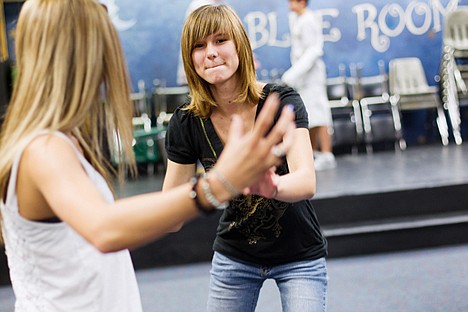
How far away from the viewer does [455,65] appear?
878cm

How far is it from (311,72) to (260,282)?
15.9 feet

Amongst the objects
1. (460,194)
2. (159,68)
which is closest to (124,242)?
(460,194)

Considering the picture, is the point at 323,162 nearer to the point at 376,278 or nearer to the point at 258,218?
the point at 376,278

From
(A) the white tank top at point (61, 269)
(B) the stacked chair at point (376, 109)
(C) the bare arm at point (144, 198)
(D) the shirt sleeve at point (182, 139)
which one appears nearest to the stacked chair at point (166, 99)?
(B) the stacked chair at point (376, 109)

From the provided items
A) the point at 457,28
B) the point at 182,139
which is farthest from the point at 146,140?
the point at 182,139

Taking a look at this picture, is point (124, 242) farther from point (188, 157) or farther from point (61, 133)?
point (188, 157)

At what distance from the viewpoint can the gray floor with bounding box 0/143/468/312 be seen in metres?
4.13

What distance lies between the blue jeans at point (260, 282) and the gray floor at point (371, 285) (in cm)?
192

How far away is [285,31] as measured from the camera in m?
9.20

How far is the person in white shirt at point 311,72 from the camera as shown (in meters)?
6.68

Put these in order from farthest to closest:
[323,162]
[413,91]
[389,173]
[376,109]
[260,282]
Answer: [376,109] < [413,91] < [323,162] < [389,173] < [260,282]

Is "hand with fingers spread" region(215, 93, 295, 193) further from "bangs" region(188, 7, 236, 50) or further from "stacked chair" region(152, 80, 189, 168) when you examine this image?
"stacked chair" region(152, 80, 189, 168)

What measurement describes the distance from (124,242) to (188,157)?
1.06 meters

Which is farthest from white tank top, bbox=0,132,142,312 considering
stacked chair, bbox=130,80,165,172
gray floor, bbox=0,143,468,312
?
stacked chair, bbox=130,80,165,172
